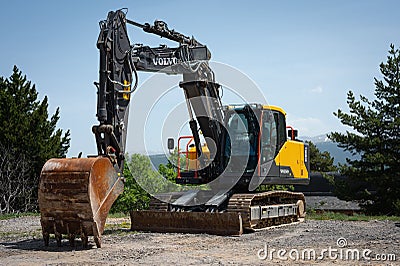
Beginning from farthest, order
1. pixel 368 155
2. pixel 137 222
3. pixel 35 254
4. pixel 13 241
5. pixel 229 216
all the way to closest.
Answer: pixel 368 155 < pixel 137 222 < pixel 229 216 < pixel 13 241 < pixel 35 254

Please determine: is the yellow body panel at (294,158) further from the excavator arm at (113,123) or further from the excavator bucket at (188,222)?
the excavator bucket at (188,222)

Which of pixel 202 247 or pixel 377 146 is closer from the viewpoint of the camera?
pixel 202 247

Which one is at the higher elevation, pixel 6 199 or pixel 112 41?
pixel 112 41

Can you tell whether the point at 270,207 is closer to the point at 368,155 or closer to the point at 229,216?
the point at 229,216

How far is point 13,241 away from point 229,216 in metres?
4.30

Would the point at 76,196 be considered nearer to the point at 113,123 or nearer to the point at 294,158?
the point at 113,123

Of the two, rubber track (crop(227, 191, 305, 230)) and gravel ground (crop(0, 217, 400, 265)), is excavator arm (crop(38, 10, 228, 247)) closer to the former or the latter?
gravel ground (crop(0, 217, 400, 265))

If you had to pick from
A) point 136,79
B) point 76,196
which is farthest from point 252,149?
point 76,196

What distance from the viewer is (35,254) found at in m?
8.66

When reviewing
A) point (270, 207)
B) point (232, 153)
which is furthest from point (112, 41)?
point (270, 207)

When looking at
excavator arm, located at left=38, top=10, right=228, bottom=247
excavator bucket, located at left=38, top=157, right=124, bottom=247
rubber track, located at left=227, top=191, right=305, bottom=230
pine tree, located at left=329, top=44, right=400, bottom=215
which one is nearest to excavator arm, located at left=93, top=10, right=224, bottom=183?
excavator arm, located at left=38, top=10, right=228, bottom=247

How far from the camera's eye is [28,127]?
852 inches

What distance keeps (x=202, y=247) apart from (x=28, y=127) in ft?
46.2

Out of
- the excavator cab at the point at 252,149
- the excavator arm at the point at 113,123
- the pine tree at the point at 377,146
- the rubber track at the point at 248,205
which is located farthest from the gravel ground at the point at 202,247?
the pine tree at the point at 377,146
